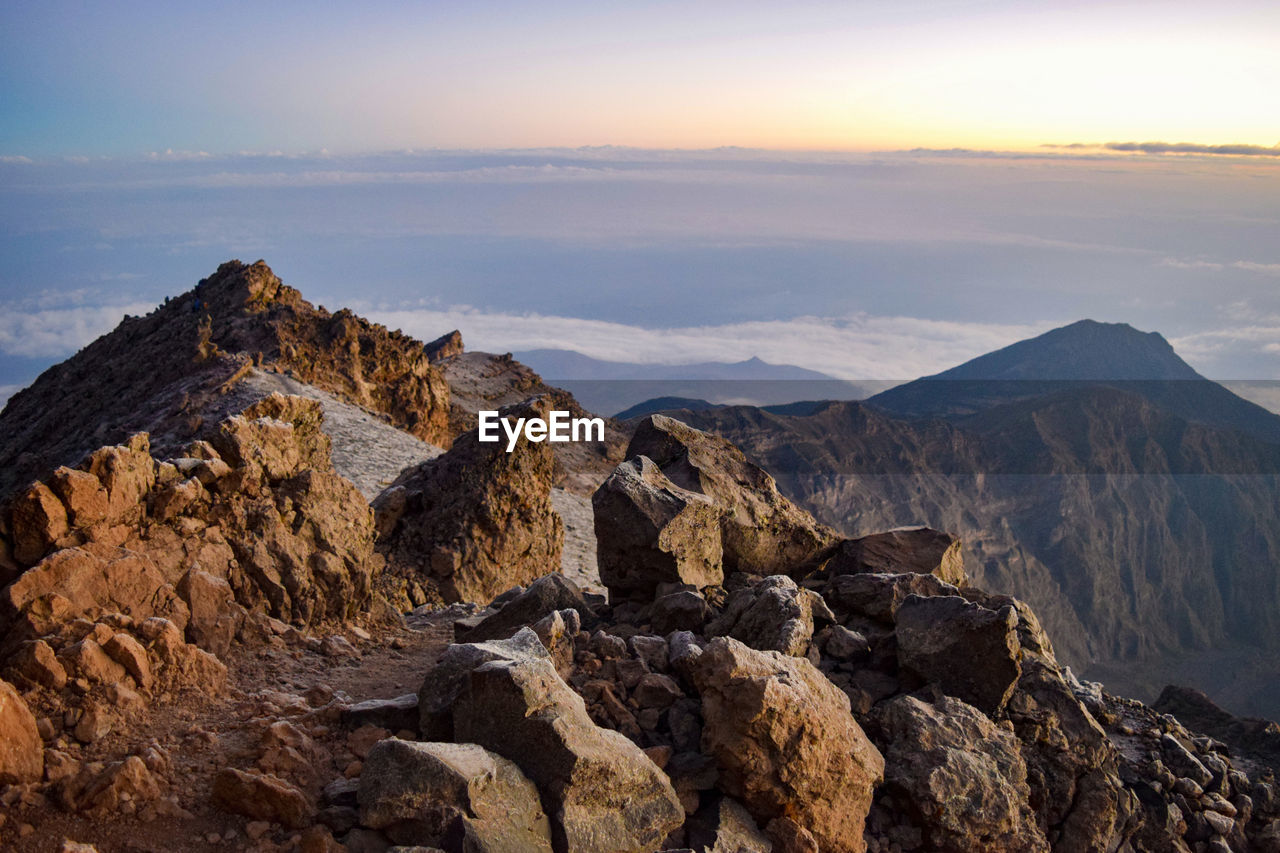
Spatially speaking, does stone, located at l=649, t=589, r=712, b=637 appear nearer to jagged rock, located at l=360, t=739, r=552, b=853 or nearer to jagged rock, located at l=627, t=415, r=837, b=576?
jagged rock, located at l=627, t=415, r=837, b=576

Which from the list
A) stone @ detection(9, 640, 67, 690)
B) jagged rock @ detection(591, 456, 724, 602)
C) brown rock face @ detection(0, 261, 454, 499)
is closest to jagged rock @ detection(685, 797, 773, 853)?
jagged rock @ detection(591, 456, 724, 602)

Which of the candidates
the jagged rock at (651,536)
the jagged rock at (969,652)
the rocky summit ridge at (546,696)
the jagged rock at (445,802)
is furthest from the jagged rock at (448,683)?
the jagged rock at (969,652)

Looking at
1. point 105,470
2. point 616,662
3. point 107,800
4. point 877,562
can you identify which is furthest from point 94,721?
point 877,562

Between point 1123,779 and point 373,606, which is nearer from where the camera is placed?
point 1123,779

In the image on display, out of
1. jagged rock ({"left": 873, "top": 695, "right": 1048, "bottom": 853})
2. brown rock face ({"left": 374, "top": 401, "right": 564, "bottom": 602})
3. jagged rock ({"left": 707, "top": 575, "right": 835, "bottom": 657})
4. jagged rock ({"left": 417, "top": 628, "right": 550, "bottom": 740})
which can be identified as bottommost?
brown rock face ({"left": 374, "top": 401, "right": 564, "bottom": 602})

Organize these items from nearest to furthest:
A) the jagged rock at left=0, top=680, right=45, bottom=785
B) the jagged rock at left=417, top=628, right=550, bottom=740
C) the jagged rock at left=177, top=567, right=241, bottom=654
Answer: the jagged rock at left=0, top=680, right=45, bottom=785 < the jagged rock at left=417, top=628, right=550, bottom=740 < the jagged rock at left=177, top=567, right=241, bottom=654

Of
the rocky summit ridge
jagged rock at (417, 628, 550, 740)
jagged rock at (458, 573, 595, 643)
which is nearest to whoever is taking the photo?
the rocky summit ridge

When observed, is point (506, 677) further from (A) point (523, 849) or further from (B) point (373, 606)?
(B) point (373, 606)
